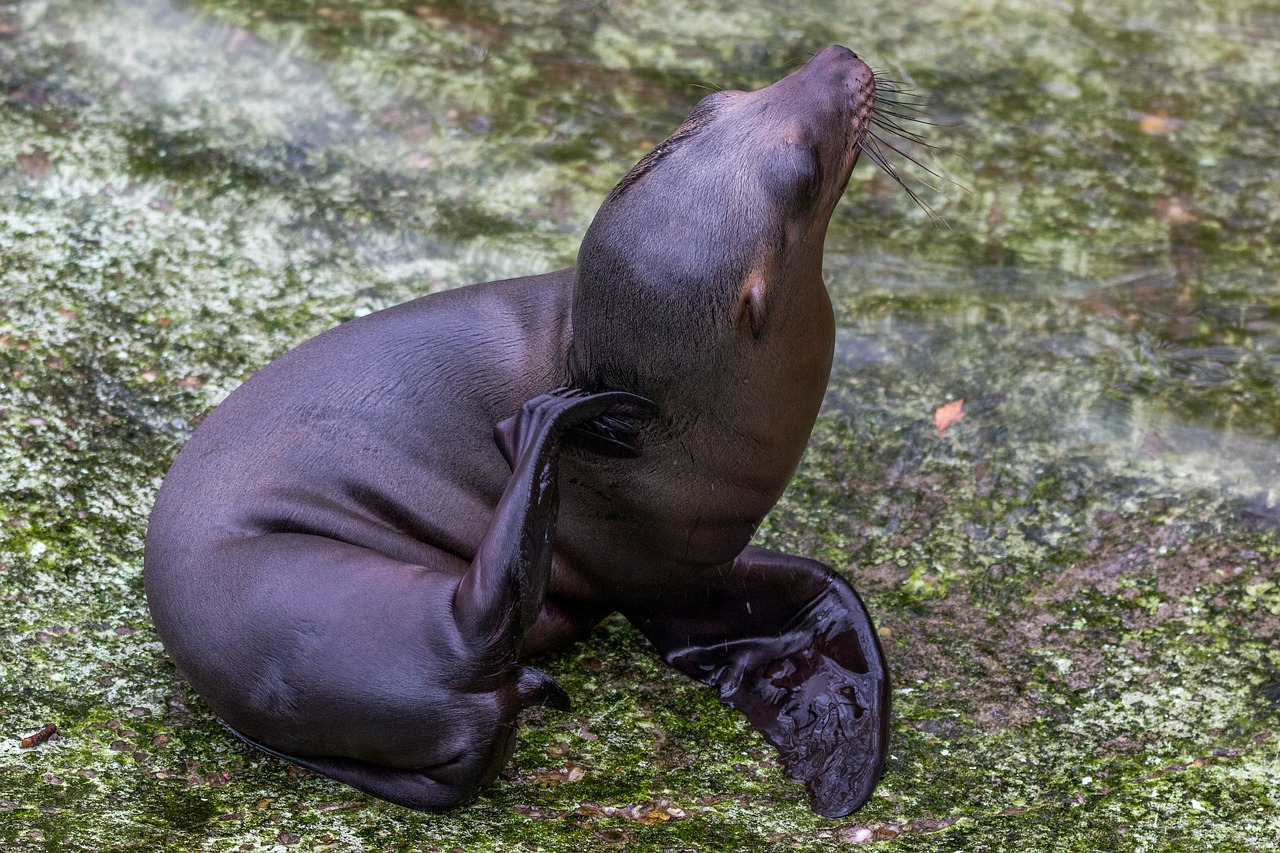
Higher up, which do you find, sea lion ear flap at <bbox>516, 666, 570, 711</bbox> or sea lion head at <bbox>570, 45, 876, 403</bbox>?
sea lion head at <bbox>570, 45, 876, 403</bbox>

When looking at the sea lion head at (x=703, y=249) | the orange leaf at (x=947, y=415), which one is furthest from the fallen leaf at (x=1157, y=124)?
the sea lion head at (x=703, y=249)

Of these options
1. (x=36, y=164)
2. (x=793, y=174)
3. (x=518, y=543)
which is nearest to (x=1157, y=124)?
(x=793, y=174)

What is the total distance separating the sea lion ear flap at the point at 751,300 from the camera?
11.9ft

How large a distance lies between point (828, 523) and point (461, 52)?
3.48 meters

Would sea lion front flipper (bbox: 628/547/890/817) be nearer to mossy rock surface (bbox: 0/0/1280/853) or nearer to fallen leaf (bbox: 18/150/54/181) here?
mossy rock surface (bbox: 0/0/1280/853)

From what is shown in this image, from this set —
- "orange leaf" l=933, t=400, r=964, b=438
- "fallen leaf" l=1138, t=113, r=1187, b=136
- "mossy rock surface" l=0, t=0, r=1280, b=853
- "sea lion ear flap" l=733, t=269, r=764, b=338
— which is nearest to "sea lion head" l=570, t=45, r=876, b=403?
"sea lion ear flap" l=733, t=269, r=764, b=338

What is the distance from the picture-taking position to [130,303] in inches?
219

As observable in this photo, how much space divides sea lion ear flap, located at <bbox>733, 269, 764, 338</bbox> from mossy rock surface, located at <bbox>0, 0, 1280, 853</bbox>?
1.15 meters

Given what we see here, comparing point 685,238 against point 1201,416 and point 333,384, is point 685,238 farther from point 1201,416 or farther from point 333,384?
point 1201,416

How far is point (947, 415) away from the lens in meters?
5.20

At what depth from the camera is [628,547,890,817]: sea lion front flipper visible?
392 centimetres

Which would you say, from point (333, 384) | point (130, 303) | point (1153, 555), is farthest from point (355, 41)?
point (1153, 555)

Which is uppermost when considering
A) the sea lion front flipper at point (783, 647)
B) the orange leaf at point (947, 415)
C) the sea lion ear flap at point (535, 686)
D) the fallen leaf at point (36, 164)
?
the fallen leaf at point (36, 164)

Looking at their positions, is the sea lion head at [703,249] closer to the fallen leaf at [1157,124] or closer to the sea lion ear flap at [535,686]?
the sea lion ear flap at [535,686]
